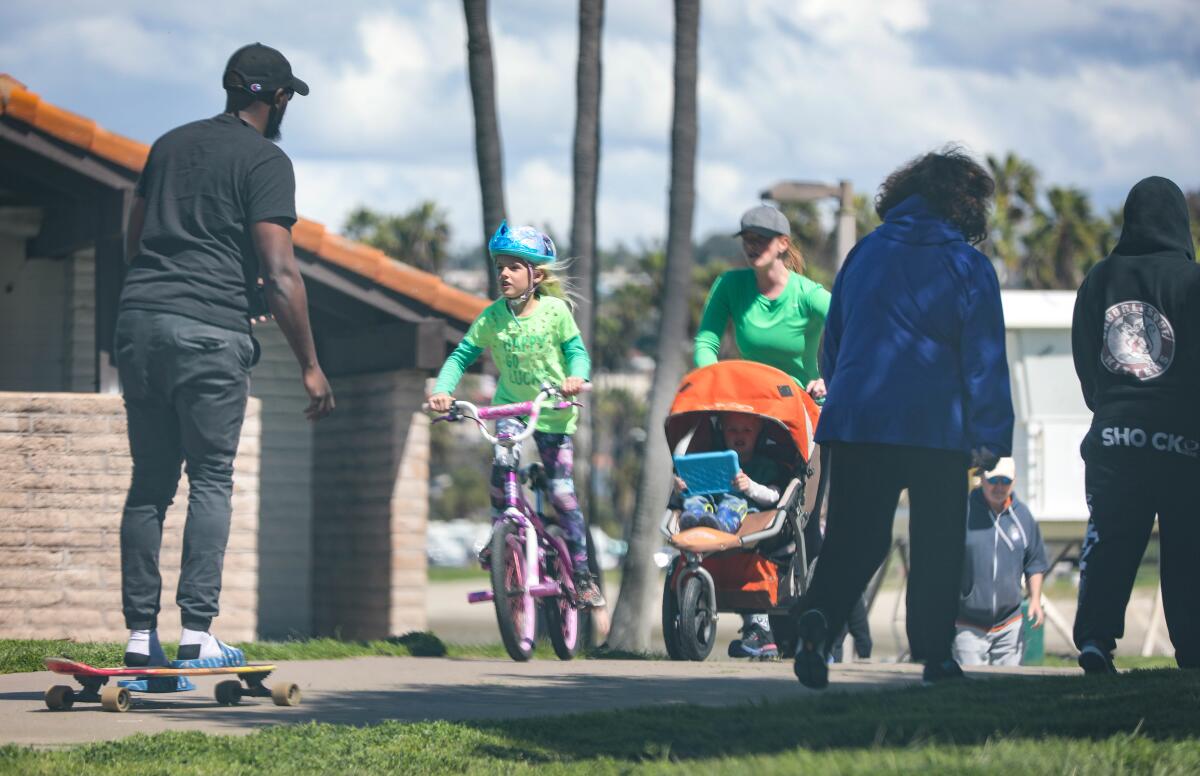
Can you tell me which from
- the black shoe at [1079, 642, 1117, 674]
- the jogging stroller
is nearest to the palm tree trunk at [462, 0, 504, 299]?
the jogging stroller

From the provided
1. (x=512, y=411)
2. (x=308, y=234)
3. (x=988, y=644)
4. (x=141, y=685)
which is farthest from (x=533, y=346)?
(x=308, y=234)

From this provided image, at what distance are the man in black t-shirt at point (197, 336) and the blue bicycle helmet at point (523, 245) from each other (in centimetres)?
219

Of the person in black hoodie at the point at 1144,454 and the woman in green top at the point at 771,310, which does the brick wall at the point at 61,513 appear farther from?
the person in black hoodie at the point at 1144,454

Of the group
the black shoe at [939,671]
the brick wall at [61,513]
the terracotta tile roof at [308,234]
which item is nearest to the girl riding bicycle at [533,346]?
the black shoe at [939,671]

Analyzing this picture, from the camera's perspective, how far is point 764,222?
8.95 metres

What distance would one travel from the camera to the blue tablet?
28.0ft

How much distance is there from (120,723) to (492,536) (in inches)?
115

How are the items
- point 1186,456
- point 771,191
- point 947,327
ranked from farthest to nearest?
point 771,191 < point 1186,456 < point 947,327

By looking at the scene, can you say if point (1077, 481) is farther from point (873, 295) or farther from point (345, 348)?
point (873, 295)

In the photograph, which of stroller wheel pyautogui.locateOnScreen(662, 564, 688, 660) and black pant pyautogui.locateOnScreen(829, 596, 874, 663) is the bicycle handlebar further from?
black pant pyautogui.locateOnScreen(829, 596, 874, 663)

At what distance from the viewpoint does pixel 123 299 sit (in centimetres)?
636

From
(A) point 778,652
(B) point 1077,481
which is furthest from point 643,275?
(A) point 778,652

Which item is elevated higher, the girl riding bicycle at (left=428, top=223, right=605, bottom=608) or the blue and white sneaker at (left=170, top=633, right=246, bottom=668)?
the girl riding bicycle at (left=428, top=223, right=605, bottom=608)

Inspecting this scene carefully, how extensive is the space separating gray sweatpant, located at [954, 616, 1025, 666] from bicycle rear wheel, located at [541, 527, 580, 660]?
3.97 metres
